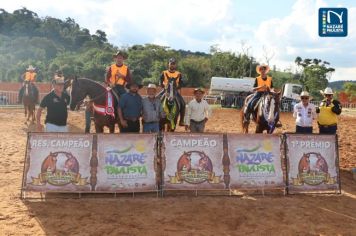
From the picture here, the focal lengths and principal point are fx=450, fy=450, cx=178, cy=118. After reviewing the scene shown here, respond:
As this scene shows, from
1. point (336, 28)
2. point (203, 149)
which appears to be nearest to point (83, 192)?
point (203, 149)

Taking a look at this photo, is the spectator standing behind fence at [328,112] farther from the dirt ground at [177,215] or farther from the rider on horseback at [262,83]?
the dirt ground at [177,215]

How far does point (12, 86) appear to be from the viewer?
43.6 meters

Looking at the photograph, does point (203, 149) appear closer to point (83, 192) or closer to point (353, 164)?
point (83, 192)

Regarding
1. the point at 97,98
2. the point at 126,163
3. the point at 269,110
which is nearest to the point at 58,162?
the point at 126,163

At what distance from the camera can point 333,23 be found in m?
14.1

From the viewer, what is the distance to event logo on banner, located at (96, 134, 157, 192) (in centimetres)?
916

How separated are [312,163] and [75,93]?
5.90 m

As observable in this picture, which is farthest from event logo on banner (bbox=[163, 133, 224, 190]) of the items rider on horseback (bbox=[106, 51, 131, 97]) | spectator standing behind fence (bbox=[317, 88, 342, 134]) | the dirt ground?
spectator standing behind fence (bbox=[317, 88, 342, 134])

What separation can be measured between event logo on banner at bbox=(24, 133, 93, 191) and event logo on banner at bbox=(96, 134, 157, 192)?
302 millimetres

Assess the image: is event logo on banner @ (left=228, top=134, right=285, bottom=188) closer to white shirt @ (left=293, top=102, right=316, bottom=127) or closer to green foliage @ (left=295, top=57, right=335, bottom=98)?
white shirt @ (left=293, top=102, right=316, bottom=127)

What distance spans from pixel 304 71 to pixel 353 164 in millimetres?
55719

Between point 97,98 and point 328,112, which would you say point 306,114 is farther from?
point 97,98

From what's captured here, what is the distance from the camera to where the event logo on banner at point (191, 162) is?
9.37 metres

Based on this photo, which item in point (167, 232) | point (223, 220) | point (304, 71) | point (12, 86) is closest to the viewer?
point (167, 232)
